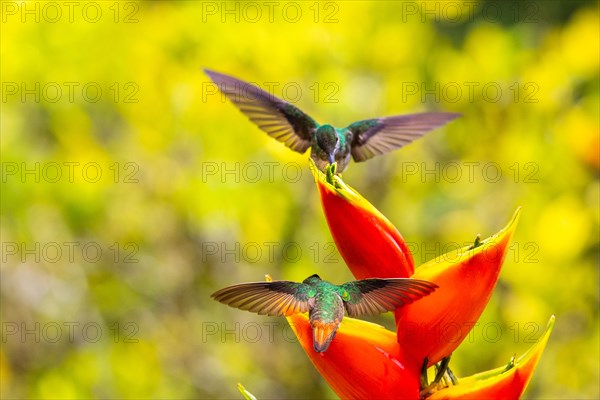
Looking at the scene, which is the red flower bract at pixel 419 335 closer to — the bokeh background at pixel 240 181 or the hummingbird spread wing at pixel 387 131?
the hummingbird spread wing at pixel 387 131

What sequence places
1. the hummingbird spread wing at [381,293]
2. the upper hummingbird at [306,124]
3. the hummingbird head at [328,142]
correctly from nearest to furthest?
the hummingbird spread wing at [381,293]
the hummingbird head at [328,142]
the upper hummingbird at [306,124]

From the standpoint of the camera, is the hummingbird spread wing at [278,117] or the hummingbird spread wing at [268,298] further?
the hummingbird spread wing at [278,117]

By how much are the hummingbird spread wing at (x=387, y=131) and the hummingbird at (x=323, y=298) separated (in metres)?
0.64

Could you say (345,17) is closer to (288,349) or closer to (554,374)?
(288,349)

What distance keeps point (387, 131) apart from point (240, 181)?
43.0 inches

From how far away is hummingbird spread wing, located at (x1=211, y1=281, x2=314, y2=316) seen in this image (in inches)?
41.0

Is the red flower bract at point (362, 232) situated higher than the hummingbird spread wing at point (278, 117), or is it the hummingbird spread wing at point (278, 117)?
the hummingbird spread wing at point (278, 117)

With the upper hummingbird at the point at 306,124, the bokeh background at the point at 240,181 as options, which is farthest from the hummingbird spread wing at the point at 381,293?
the bokeh background at the point at 240,181

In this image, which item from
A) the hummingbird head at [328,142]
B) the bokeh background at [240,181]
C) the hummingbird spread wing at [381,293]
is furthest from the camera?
the bokeh background at [240,181]

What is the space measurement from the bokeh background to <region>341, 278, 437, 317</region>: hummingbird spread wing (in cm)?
162

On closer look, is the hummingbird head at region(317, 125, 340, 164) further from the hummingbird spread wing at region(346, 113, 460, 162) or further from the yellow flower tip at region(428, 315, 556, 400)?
the yellow flower tip at region(428, 315, 556, 400)

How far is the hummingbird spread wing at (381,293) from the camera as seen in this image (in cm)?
100

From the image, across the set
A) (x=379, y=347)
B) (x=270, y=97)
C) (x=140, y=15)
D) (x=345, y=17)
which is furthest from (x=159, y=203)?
(x=379, y=347)

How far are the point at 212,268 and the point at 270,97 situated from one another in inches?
54.4
